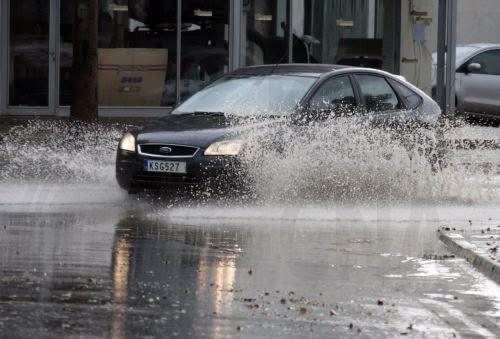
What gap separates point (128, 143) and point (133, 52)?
463 inches

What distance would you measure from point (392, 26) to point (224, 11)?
3.57 meters

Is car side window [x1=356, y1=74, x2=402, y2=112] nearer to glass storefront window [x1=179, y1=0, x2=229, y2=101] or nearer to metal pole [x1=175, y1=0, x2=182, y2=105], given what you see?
glass storefront window [x1=179, y1=0, x2=229, y2=101]

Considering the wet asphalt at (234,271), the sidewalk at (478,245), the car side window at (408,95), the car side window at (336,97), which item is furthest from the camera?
the car side window at (408,95)

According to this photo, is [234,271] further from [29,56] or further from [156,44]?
[29,56]

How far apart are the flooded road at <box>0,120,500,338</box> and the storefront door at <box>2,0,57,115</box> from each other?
A: 34.7 feet

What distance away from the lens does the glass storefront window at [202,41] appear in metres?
25.8

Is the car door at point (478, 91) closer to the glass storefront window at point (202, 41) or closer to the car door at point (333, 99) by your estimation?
the glass storefront window at point (202, 41)

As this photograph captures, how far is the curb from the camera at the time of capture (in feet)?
32.3

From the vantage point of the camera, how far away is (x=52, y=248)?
10.5m

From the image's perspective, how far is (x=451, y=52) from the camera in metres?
26.7

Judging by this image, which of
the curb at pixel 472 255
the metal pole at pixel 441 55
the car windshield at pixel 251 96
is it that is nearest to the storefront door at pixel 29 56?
the metal pole at pixel 441 55

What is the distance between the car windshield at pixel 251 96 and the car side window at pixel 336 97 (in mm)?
160

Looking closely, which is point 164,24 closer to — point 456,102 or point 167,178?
point 456,102

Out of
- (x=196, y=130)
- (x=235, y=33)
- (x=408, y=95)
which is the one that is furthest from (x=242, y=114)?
(x=235, y=33)
